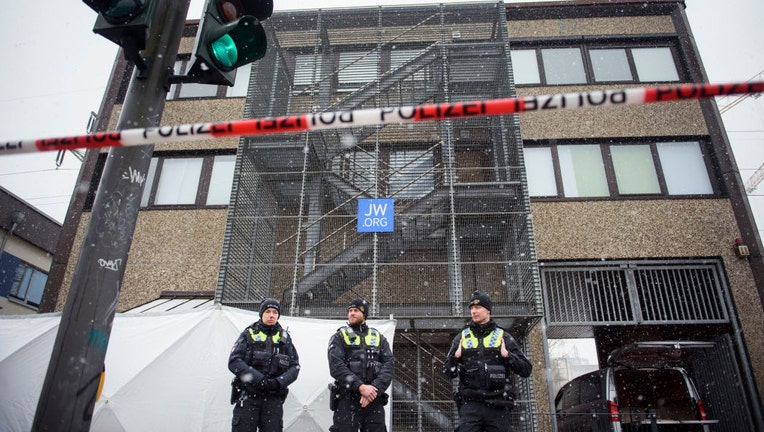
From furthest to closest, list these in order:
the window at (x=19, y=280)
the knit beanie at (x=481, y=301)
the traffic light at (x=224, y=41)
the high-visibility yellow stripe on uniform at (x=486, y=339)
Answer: the window at (x=19, y=280), the knit beanie at (x=481, y=301), the high-visibility yellow stripe on uniform at (x=486, y=339), the traffic light at (x=224, y=41)

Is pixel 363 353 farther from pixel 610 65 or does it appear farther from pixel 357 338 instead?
pixel 610 65

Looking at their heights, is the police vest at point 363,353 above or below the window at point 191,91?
below

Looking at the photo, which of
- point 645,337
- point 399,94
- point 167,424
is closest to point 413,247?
point 399,94

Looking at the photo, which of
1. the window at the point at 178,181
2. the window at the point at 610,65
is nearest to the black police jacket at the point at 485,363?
the window at the point at 178,181

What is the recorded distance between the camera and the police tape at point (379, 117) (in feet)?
6.61

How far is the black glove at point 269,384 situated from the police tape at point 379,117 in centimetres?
329

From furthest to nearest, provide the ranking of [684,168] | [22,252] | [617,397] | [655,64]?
[22,252], [655,64], [684,168], [617,397]

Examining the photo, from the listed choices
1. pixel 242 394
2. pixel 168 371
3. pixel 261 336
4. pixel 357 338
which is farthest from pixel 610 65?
pixel 168 371

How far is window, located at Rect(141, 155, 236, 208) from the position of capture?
1116 centimetres

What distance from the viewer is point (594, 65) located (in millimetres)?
11719

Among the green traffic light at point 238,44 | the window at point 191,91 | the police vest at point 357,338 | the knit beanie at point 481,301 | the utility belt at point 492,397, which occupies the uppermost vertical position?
the window at point 191,91

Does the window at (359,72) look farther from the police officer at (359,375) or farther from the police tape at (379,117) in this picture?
the police tape at (379,117)

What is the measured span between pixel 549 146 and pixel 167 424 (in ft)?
30.3

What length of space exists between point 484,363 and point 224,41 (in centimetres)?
353
